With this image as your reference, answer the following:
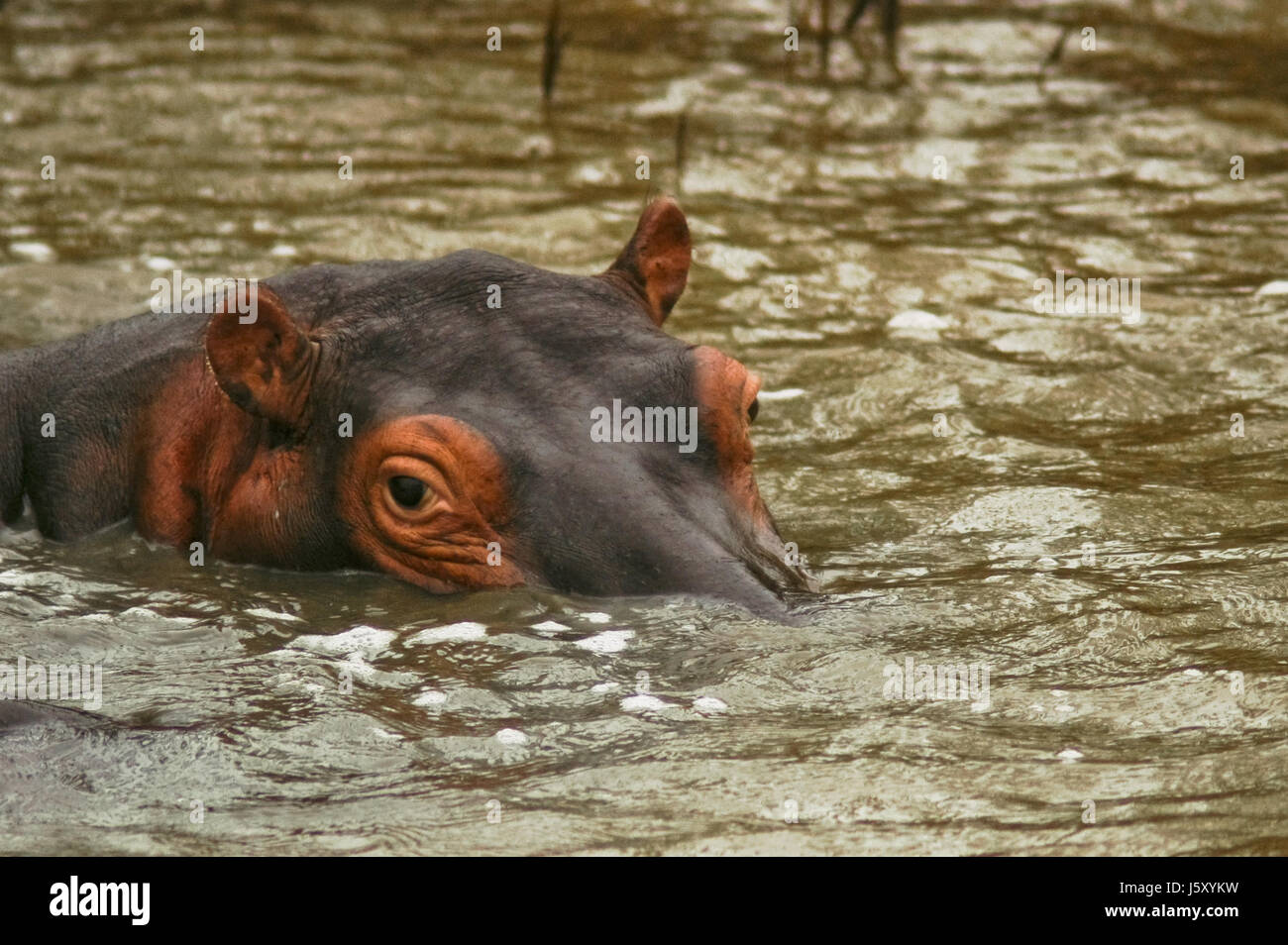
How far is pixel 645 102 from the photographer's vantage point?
1477cm

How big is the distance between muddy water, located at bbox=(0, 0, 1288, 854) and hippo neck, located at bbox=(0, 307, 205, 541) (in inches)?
5.2

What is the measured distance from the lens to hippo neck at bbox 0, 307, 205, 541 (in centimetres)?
692

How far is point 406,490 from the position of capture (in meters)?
6.33

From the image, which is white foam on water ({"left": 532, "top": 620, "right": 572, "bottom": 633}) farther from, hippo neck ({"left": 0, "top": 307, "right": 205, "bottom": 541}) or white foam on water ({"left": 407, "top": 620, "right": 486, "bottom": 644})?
hippo neck ({"left": 0, "top": 307, "right": 205, "bottom": 541})

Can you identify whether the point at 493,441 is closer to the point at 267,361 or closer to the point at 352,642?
the point at 352,642

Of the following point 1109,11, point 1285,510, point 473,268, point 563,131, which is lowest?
point 1285,510

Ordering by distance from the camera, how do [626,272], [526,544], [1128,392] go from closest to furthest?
[526,544] < [626,272] < [1128,392]

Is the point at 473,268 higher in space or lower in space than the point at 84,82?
lower

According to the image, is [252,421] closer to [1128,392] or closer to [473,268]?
[473,268]

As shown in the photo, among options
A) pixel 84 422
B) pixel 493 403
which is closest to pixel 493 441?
pixel 493 403

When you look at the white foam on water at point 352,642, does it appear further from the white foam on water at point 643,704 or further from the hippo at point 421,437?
the white foam on water at point 643,704

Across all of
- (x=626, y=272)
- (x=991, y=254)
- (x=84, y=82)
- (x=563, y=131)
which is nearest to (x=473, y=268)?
(x=626, y=272)

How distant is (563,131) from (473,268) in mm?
7433

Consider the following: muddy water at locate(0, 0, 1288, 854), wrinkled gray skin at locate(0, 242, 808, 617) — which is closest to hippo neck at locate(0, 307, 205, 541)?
wrinkled gray skin at locate(0, 242, 808, 617)
